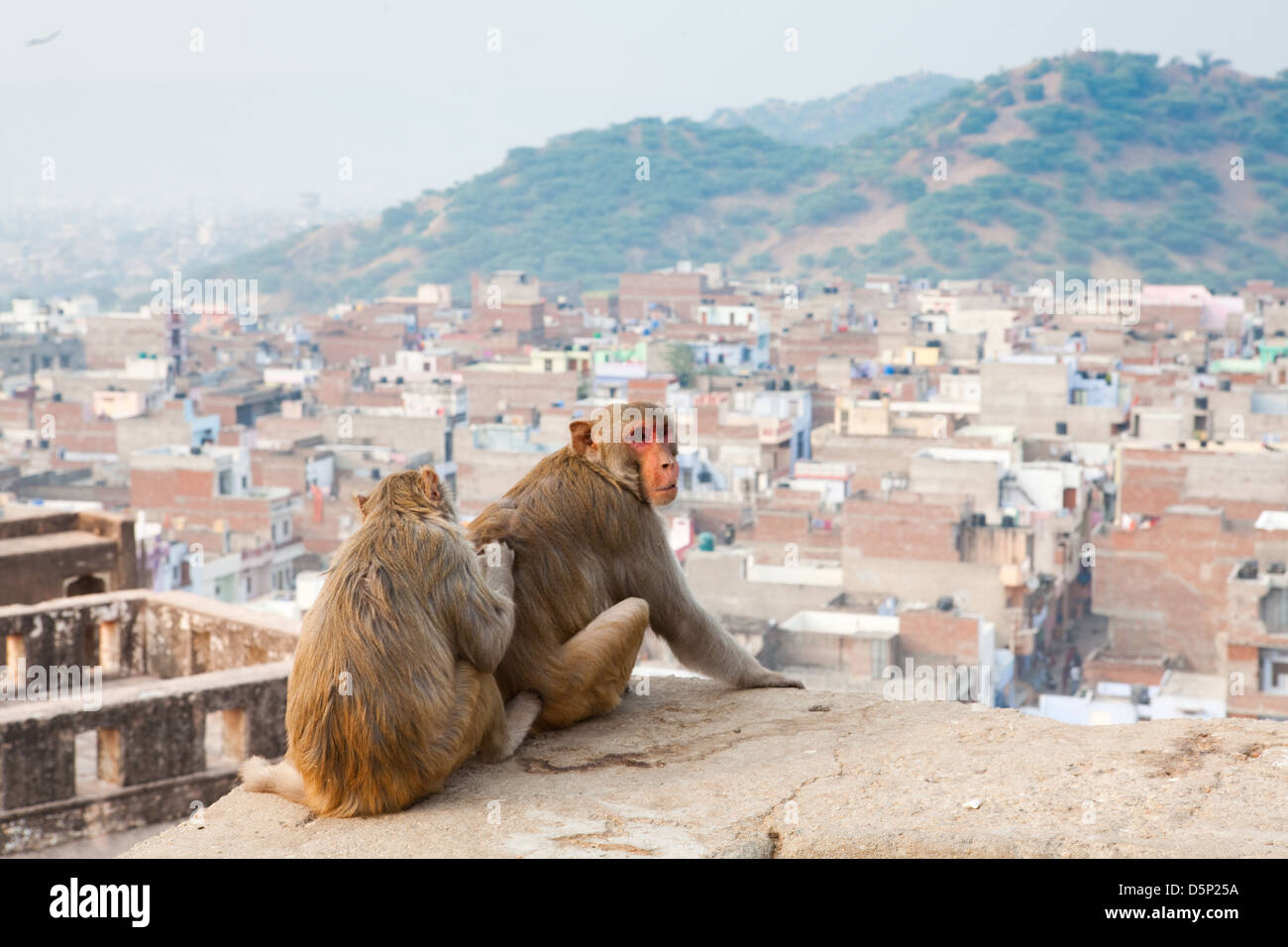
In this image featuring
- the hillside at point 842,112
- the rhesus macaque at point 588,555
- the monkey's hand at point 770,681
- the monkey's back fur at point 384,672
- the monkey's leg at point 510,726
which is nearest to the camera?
the monkey's back fur at point 384,672

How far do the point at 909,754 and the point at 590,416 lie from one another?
29.6 inches

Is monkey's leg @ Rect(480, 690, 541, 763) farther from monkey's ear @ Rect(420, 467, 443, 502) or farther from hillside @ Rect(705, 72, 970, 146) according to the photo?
hillside @ Rect(705, 72, 970, 146)

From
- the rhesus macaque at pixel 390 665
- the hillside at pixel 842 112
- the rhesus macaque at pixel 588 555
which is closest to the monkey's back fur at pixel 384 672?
the rhesus macaque at pixel 390 665

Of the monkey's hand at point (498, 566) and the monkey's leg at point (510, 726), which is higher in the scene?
the monkey's hand at point (498, 566)

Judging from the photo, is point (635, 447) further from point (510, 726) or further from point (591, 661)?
point (510, 726)

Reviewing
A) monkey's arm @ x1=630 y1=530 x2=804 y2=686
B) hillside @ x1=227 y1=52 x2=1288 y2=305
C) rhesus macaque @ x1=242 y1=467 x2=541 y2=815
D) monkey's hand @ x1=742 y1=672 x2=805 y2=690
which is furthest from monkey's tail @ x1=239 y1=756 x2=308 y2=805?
hillside @ x1=227 y1=52 x2=1288 y2=305

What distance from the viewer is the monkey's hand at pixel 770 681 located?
9.64 ft

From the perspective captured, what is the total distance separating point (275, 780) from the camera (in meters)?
2.32

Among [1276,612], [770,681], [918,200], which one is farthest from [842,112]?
[770,681]

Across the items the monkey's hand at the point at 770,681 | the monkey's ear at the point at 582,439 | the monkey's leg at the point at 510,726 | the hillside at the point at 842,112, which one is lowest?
the monkey's hand at the point at 770,681

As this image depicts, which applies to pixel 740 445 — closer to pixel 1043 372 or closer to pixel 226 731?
pixel 1043 372

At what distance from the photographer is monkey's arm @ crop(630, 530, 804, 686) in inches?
108

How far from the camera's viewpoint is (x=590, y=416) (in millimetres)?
2734

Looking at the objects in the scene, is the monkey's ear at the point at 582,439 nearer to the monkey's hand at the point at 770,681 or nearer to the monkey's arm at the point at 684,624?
the monkey's arm at the point at 684,624
